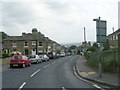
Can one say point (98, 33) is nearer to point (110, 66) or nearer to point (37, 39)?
point (110, 66)

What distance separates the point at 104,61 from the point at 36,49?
229 ft

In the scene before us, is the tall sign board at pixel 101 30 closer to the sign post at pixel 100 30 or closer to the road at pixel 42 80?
the sign post at pixel 100 30

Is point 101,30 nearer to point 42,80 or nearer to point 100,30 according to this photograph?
point 100,30

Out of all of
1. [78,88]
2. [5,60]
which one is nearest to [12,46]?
[5,60]

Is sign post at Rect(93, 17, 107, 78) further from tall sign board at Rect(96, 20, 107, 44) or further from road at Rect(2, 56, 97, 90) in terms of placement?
road at Rect(2, 56, 97, 90)

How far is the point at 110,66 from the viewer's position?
23.7 m

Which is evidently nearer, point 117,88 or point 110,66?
point 117,88

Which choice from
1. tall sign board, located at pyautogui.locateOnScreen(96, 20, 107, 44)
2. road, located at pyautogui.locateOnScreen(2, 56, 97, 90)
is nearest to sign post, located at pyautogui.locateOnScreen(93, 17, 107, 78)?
tall sign board, located at pyautogui.locateOnScreen(96, 20, 107, 44)

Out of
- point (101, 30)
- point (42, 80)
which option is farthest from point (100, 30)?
point (42, 80)

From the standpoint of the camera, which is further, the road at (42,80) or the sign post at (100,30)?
the sign post at (100,30)

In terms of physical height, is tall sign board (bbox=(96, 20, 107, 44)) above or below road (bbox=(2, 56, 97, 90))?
above

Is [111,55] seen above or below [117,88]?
above

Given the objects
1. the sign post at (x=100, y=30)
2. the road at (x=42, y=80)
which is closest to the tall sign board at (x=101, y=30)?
the sign post at (x=100, y=30)

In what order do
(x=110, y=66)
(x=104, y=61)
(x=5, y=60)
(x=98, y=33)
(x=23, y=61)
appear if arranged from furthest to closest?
(x=5, y=60) < (x=23, y=61) < (x=104, y=61) < (x=110, y=66) < (x=98, y=33)
